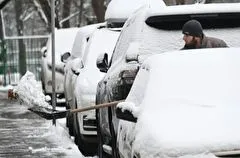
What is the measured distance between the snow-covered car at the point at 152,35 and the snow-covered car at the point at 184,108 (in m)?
1.23

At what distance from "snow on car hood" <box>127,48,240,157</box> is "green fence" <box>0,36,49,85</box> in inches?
737

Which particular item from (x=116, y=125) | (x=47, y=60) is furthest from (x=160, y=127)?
(x=47, y=60)

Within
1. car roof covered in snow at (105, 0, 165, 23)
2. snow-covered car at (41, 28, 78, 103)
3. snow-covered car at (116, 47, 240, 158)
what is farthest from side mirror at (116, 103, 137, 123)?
snow-covered car at (41, 28, 78, 103)

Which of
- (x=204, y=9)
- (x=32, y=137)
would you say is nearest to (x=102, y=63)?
(x=204, y=9)

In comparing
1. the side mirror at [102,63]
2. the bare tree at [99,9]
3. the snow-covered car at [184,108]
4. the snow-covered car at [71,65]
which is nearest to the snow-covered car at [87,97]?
the snow-covered car at [71,65]

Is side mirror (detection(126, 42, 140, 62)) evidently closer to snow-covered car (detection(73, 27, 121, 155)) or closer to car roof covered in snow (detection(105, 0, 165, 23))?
snow-covered car (detection(73, 27, 121, 155))

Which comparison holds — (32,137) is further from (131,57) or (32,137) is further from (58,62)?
(58,62)

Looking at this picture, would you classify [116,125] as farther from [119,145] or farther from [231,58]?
[231,58]

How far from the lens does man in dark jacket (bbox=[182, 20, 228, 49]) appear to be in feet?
23.6

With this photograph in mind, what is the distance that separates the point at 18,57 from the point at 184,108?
20.2 metres

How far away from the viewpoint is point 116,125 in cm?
713

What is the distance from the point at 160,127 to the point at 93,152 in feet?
17.1

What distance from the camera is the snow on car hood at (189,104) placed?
4.82m

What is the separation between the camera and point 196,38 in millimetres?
7402
